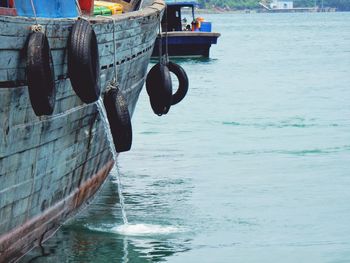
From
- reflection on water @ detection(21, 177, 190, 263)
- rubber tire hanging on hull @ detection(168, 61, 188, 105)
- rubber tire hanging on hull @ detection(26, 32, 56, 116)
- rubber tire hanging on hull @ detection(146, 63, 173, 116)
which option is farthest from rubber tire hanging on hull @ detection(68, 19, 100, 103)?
rubber tire hanging on hull @ detection(168, 61, 188, 105)

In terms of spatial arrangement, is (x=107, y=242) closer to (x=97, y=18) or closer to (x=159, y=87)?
(x=97, y=18)

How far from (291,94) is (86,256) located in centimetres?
2030

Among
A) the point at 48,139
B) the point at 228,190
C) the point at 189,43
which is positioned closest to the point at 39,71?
the point at 48,139

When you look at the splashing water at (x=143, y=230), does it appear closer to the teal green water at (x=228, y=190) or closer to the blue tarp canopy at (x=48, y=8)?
the teal green water at (x=228, y=190)

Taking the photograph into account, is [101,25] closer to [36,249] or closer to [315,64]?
[36,249]

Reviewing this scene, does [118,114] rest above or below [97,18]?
below

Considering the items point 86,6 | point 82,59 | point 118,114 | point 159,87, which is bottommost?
point 159,87

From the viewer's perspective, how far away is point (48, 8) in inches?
395

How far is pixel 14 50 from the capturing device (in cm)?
808

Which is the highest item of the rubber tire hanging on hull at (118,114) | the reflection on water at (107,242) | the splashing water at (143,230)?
the rubber tire hanging on hull at (118,114)

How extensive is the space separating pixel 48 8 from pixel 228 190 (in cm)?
521

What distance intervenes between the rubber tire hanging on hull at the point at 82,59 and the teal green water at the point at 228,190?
5.77 feet

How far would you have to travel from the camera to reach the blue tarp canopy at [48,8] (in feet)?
30.8

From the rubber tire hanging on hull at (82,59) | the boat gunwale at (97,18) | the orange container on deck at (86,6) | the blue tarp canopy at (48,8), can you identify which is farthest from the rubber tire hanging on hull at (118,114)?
the orange container on deck at (86,6)
